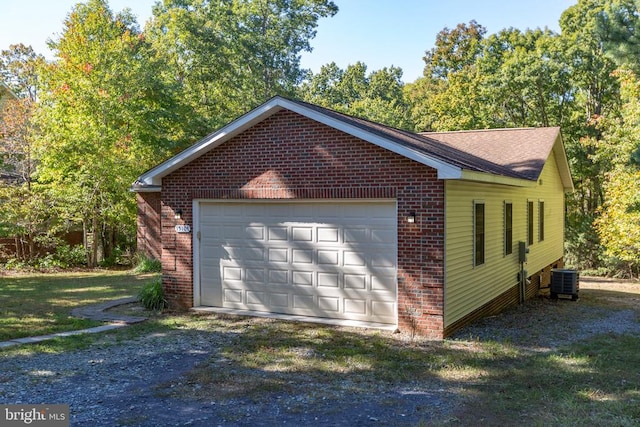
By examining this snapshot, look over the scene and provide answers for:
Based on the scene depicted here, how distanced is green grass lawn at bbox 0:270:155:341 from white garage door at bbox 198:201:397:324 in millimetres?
2711

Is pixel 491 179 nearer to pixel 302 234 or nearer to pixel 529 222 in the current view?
pixel 302 234

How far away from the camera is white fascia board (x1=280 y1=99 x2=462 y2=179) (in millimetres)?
8406

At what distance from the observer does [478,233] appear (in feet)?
35.3

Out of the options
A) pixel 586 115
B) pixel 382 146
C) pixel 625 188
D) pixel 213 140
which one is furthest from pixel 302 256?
pixel 586 115

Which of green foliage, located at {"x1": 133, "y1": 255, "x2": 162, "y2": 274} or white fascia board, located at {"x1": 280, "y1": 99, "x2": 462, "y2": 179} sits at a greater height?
white fascia board, located at {"x1": 280, "y1": 99, "x2": 462, "y2": 179}

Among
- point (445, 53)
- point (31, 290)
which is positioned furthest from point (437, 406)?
point (445, 53)

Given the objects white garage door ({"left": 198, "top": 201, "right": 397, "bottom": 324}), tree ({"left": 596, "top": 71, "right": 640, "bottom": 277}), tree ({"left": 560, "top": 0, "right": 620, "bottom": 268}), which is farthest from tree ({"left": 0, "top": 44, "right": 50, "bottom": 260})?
tree ({"left": 560, "top": 0, "right": 620, "bottom": 268})

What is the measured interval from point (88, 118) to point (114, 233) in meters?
5.85

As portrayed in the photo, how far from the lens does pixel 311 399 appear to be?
6.05m

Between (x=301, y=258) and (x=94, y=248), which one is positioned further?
(x=94, y=248)

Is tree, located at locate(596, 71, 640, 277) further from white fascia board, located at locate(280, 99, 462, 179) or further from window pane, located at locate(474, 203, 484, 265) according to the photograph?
white fascia board, located at locate(280, 99, 462, 179)

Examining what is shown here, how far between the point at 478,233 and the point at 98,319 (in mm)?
7643

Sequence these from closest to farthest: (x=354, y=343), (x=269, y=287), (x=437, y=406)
→ (x=437, y=406), (x=354, y=343), (x=269, y=287)

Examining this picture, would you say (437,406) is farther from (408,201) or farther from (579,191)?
(579,191)
